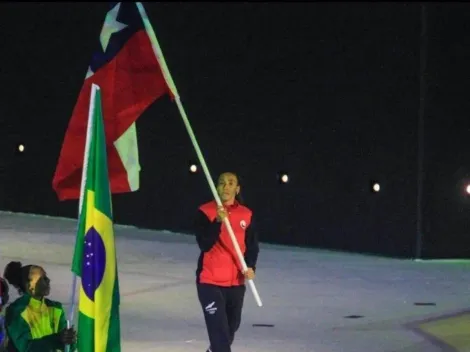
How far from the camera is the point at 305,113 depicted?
A: 17859 millimetres

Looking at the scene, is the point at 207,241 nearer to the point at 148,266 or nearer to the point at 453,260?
the point at 148,266

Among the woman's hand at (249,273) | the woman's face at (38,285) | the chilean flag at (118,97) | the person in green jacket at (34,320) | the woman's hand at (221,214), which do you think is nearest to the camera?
the person in green jacket at (34,320)

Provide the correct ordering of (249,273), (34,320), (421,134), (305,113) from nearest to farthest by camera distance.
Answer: (34,320) < (249,273) < (421,134) < (305,113)

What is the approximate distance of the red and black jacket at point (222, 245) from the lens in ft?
29.2

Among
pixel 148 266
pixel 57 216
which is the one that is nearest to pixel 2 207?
pixel 57 216

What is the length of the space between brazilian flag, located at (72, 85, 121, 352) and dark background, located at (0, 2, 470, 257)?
30.8 ft

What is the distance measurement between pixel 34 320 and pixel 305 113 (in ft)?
35.9

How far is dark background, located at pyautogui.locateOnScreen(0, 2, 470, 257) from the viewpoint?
54.5 ft

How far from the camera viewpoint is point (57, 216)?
21781mm

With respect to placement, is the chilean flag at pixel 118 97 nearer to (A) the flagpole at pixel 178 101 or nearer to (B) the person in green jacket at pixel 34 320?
(A) the flagpole at pixel 178 101

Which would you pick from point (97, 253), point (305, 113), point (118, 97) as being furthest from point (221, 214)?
point (305, 113)

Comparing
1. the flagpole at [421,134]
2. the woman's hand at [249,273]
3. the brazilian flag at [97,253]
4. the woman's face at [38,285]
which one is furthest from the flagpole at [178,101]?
the flagpole at [421,134]

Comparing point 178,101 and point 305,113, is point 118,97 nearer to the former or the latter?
point 178,101

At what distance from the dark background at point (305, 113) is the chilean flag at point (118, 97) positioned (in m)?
8.46
